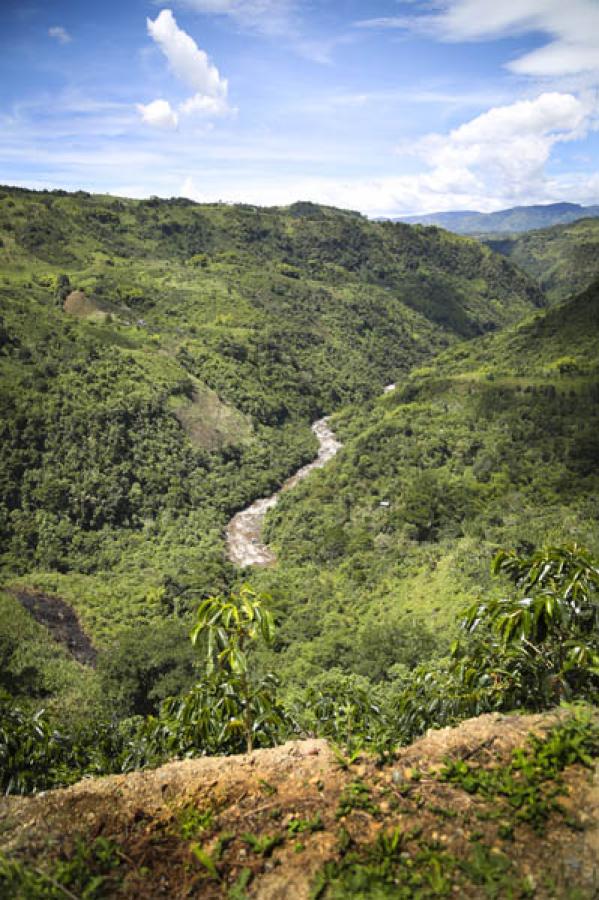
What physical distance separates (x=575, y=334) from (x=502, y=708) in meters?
72.3

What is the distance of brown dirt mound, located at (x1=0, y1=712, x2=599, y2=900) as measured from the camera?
4.32 m

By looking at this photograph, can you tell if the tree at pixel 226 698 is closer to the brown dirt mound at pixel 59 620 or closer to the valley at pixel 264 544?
the valley at pixel 264 544

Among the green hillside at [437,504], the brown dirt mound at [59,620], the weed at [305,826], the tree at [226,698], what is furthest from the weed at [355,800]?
the brown dirt mound at [59,620]

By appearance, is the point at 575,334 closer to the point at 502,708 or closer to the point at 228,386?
the point at 228,386

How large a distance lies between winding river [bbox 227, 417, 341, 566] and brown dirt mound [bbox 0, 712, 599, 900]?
1878 inches

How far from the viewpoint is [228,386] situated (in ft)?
272

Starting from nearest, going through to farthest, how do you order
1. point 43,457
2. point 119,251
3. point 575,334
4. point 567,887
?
point 567,887, point 43,457, point 575,334, point 119,251

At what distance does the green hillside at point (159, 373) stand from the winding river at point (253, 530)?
1678mm

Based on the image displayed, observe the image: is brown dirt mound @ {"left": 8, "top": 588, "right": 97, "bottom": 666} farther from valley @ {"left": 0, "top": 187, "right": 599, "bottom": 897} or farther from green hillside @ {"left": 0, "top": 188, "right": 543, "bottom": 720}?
green hillside @ {"left": 0, "top": 188, "right": 543, "bottom": 720}

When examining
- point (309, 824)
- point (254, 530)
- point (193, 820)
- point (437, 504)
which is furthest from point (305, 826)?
point (254, 530)

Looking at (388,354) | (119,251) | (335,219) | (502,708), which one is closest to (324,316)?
(388,354)

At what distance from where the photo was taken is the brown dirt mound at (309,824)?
14.2 ft

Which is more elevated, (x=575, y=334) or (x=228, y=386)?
(x=575, y=334)

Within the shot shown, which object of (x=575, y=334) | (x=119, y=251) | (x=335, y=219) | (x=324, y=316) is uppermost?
(x=335, y=219)
